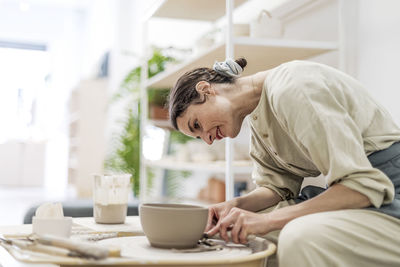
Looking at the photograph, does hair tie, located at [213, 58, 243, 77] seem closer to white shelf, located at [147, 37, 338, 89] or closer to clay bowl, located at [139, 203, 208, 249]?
clay bowl, located at [139, 203, 208, 249]

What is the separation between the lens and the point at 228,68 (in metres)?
1.33

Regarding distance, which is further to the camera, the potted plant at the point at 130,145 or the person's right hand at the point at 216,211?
the potted plant at the point at 130,145

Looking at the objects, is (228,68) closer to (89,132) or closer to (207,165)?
(207,165)

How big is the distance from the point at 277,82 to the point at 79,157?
5.61m

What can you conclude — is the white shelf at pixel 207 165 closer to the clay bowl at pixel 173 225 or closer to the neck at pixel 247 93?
the neck at pixel 247 93

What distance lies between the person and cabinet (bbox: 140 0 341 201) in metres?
0.68

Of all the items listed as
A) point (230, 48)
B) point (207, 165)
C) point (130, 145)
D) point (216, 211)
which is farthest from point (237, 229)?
Answer: point (130, 145)

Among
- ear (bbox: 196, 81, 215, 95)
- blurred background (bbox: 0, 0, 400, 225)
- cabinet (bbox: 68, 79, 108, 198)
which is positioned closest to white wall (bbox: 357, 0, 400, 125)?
blurred background (bbox: 0, 0, 400, 225)

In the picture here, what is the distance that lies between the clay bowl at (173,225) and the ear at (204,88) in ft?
1.29

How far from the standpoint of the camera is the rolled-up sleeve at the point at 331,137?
39.2 inches

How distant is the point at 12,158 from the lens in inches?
372

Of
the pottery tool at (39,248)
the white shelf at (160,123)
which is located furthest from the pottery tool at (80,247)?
the white shelf at (160,123)

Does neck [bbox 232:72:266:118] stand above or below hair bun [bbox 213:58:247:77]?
below

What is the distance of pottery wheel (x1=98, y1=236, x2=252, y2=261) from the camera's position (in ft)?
2.91
